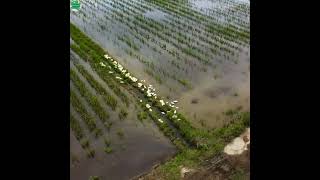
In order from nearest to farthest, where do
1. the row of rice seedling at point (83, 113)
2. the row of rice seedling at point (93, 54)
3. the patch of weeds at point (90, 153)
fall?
the patch of weeds at point (90, 153)
the row of rice seedling at point (83, 113)
the row of rice seedling at point (93, 54)

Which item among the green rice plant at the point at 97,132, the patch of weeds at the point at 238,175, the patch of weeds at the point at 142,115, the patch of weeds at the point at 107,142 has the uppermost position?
the patch of weeds at the point at 142,115

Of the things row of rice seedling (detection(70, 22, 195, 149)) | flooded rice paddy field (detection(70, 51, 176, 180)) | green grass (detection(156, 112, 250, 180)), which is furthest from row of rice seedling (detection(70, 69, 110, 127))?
green grass (detection(156, 112, 250, 180))

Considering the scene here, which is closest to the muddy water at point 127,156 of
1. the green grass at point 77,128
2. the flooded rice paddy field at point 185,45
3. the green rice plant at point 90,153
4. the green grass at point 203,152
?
the green rice plant at point 90,153

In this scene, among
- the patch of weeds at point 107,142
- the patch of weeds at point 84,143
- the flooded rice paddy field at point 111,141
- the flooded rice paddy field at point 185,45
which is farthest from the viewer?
the flooded rice paddy field at point 185,45

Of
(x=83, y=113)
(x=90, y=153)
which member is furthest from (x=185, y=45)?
(x=90, y=153)

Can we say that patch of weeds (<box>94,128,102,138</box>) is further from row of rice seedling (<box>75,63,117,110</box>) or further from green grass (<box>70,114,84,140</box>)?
row of rice seedling (<box>75,63,117,110</box>)

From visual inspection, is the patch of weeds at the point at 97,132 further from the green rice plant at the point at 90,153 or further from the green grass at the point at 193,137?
the green rice plant at the point at 90,153

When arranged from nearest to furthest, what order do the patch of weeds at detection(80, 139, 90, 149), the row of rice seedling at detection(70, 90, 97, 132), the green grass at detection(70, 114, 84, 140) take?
the patch of weeds at detection(80, 139, 90, 149), the green grass at detection(70, 114, 84, 140), the row of rice seedling at detection(70, 90, 97, 132)
